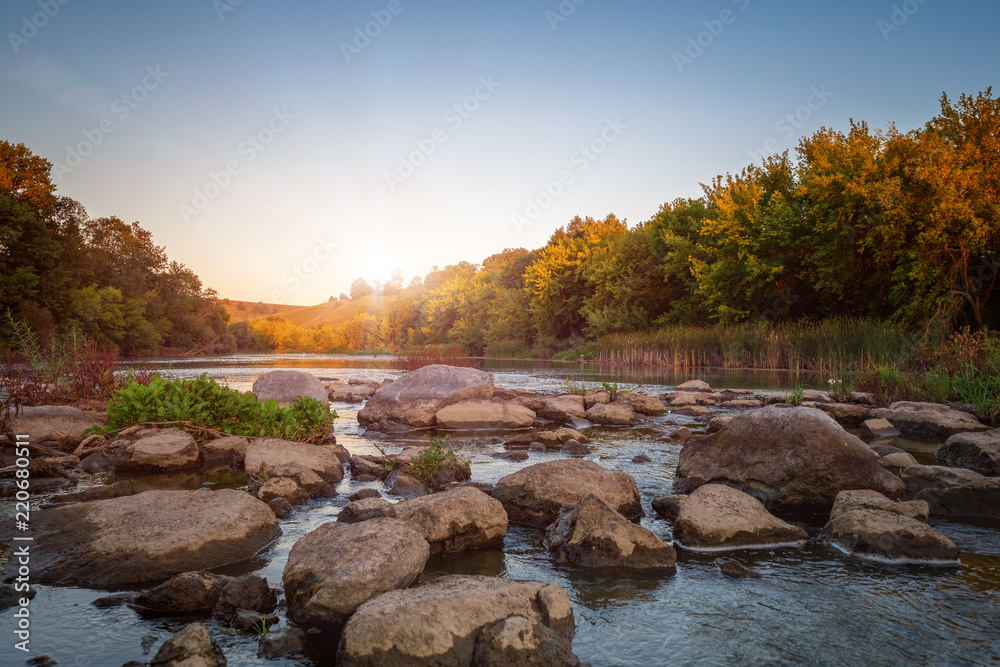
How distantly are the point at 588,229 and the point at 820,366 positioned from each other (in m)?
29.5

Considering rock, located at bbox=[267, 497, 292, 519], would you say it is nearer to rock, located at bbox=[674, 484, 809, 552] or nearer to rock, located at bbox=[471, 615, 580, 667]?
rock, located at bbox=[471, 615, 580, 667]

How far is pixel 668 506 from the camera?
5.57 metres

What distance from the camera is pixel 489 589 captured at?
3291 mm

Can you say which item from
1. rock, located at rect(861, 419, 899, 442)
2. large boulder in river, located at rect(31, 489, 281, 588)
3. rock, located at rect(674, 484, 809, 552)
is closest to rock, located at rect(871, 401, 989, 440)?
rock, located at rect(861, 419, 899, 442)

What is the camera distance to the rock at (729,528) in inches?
185

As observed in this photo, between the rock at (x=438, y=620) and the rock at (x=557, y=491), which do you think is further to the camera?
the rock at (x=557, y=491)

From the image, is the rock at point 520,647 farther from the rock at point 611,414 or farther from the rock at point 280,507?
the rock at point 611,414

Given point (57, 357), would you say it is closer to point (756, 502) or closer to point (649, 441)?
point (649, 441)

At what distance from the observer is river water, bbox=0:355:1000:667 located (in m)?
3.09

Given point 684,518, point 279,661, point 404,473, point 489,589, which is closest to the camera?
point 279,661

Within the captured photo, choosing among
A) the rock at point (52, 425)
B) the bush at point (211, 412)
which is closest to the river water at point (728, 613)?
the bush at point (211, 412)

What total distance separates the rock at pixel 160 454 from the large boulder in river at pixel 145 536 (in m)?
2.68

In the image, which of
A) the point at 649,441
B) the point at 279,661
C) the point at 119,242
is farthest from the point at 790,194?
the point at 119,242

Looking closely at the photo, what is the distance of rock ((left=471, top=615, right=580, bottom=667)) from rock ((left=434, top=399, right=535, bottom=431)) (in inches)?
326
